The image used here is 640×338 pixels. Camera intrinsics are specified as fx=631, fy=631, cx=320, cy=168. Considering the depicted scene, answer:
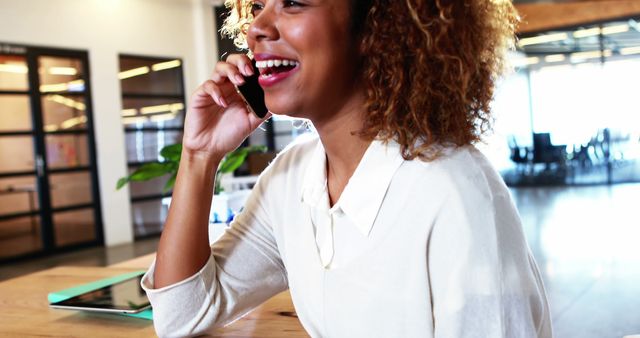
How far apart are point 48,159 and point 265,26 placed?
294 inches

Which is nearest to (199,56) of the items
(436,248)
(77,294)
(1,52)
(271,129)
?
(271,129)

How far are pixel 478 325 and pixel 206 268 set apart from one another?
0.58m

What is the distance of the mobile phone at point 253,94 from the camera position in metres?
1.29

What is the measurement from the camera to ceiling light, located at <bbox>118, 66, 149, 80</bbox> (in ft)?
28.4

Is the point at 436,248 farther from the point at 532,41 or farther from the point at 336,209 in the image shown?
the point at 532,41

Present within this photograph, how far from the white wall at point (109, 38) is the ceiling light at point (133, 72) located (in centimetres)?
19

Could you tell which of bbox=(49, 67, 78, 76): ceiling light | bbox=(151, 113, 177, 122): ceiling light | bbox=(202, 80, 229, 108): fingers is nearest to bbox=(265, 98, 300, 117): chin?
bbox=(202, 80, 229, 108): fingers

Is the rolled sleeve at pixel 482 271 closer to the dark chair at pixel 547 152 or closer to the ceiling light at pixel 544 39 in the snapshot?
the ceiling light at pixel 544 39

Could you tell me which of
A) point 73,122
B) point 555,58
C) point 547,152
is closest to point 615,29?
point 555,58

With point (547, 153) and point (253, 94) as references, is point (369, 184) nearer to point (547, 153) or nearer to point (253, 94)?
point (253, 94)

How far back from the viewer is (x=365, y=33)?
1.06 meters

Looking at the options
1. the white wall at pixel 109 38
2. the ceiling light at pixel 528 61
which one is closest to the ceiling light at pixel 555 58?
the ceiling light at pixel 528 61

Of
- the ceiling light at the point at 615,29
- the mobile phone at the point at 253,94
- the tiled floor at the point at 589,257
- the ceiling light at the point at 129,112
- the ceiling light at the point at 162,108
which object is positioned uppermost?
the ceiling light at the point at 615,29

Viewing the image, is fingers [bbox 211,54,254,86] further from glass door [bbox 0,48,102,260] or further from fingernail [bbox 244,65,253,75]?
glass door [bbox 0,48,102,260]
